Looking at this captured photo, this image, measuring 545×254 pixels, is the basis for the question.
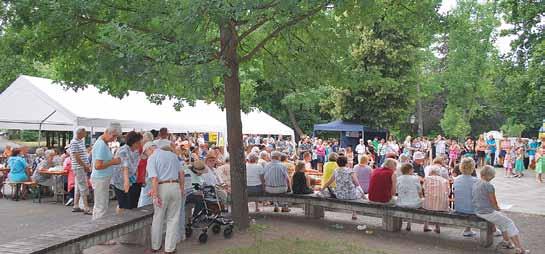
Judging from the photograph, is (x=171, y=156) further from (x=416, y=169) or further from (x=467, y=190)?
(x=416, y=169)

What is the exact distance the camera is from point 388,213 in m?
8.42

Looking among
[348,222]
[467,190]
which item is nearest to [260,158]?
[348,222]

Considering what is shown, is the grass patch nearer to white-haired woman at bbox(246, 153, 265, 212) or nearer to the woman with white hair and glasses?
the woman with white hair and glasses

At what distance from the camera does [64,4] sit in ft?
23.3

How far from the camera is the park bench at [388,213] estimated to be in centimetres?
767

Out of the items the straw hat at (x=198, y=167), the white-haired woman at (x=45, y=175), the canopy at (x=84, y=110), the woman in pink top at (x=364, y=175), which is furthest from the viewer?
the canopy at (x=84, y=110)

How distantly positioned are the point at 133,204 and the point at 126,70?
2.30 m

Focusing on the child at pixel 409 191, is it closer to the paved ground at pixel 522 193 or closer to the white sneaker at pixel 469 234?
the white sneaker at pixel 469 234

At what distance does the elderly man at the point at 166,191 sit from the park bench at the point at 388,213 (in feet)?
10.8

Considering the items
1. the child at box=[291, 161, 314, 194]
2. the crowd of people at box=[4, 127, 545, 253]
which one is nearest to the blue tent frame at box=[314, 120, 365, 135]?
the crowd of people at box=[4, 127, 545, 253]

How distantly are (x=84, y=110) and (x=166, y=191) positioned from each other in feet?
23.9

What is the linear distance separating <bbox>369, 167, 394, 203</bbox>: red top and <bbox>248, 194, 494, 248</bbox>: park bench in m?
0.19

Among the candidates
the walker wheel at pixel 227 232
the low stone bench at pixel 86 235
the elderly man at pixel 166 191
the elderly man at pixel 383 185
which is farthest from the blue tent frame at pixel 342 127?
the elderly man at pixel 166 191

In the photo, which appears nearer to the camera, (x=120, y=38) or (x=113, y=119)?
(x=120, y=38)
